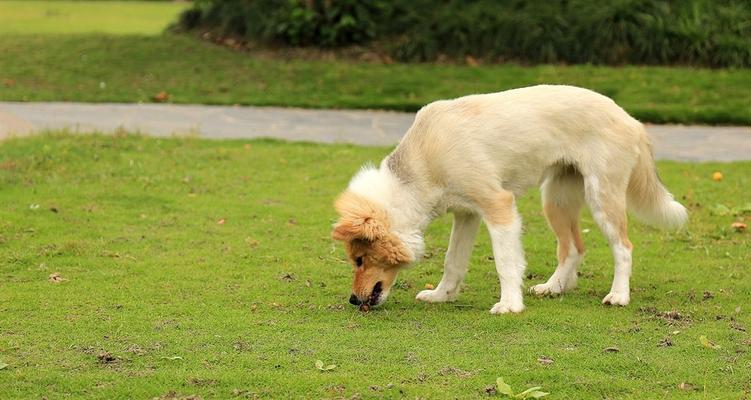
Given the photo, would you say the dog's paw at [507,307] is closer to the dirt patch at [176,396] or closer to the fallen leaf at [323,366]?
the fallen leaf at [323,366]

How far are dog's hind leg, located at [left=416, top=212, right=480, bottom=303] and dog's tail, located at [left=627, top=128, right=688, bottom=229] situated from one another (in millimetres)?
1319

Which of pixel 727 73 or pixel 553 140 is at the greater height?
pixel 553 140

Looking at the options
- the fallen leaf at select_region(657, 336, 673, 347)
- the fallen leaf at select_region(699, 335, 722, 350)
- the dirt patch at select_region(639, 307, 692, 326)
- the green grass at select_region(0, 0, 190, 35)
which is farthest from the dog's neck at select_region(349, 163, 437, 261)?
the green grass at select_region(0, 0, 190, 35)

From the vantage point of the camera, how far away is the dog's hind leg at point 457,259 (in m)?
8.43

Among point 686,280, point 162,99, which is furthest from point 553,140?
point 162,99

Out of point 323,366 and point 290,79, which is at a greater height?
point 323,366

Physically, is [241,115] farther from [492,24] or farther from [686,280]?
[686,280]

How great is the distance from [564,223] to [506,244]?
1.08 meters

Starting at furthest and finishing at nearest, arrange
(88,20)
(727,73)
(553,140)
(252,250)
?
(88,20), (727,73), (252,250), (553,140)

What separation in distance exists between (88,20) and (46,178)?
1685 cm

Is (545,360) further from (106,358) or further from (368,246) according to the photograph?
(106,358)

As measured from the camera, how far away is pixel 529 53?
65.8 ft

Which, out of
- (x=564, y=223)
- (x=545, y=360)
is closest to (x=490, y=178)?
(x=564, y=223)

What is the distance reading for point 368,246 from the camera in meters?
7.91
